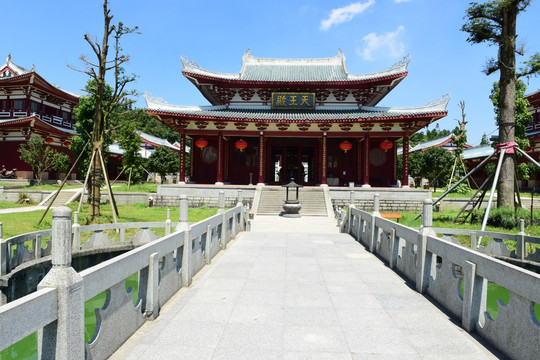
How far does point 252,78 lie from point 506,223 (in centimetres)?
1746

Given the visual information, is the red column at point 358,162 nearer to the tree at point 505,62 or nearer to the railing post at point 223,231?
the tree at point 505,62

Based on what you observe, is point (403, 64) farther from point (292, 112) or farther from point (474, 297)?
point (474, 297)

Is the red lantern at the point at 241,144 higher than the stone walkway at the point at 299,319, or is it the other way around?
the red lantern at the point at 241,144

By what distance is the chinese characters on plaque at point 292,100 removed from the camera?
72.4 ft

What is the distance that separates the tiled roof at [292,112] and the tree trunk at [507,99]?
6659mm

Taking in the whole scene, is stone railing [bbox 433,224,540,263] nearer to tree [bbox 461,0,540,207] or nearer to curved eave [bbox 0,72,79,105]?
tree [bbox 461,0,540,207]

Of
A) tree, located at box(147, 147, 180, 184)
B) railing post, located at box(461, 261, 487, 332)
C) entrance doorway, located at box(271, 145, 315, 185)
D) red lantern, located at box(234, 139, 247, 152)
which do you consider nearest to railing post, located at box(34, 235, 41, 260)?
railing post, located at box(461, 261, 487, 332)

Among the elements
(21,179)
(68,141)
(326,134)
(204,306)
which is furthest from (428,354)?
(68,141)

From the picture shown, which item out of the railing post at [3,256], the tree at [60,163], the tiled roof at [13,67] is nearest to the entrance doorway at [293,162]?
the tree at [60,163]

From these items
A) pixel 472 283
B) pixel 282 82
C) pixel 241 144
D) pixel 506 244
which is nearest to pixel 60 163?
pixel 241 144

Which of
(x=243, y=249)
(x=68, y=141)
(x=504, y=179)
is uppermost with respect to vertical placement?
(x=68, y=141)

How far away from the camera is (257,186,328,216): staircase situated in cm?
1694

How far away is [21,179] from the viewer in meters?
25.0

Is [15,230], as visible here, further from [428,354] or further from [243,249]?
[428,354]
